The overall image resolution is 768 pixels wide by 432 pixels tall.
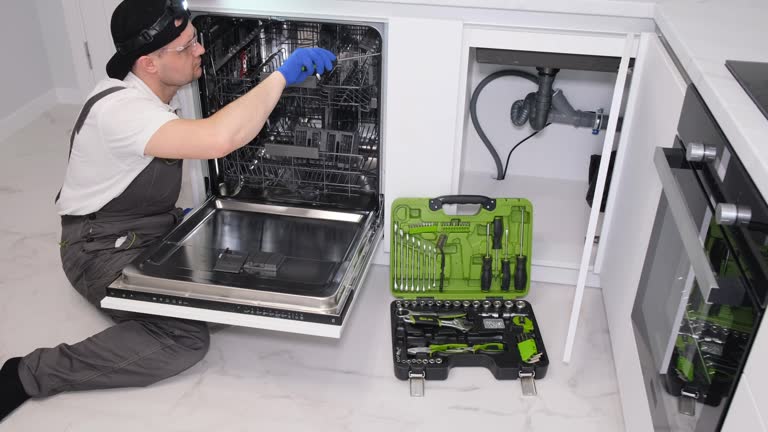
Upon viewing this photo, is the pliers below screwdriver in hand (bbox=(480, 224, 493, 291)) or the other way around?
below

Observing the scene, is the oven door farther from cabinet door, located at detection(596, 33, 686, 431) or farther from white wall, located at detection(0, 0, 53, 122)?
white wall, located at detection(0, 0, 53, 122)

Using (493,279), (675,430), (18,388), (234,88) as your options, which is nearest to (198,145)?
(234,88)

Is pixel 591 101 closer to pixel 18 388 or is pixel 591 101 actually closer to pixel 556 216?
pixel 556 216

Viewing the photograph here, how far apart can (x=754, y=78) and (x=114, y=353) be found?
Answer: 1.46m

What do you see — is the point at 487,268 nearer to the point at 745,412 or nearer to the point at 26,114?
the point at 745,412

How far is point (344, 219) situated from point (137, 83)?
653mm

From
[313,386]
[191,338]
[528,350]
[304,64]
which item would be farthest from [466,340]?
[304,64]

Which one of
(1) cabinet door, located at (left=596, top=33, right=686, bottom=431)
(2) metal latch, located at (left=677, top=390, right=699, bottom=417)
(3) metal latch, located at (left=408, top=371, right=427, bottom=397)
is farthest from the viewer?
(3) metal latch, located at (left=408, top=371, right=427, bottom=397)

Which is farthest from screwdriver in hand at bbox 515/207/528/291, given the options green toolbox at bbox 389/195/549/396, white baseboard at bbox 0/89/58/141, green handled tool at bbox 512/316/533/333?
white baseboard at bbox 0/89/58/141

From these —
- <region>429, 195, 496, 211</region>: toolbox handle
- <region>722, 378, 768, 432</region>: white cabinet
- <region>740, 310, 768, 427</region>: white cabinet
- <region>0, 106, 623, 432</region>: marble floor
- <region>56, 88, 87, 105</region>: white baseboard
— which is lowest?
<region>0, 106, 623, 432</region>: marble floor

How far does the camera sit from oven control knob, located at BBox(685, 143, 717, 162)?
1129 mm

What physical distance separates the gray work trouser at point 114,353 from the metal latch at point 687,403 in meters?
1.13

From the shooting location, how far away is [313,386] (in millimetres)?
1740

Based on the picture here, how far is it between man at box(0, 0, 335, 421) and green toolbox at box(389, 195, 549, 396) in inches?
19.8
